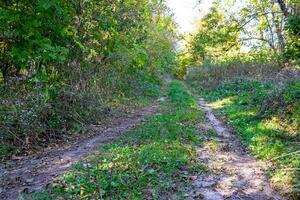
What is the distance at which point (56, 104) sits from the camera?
30.3ft

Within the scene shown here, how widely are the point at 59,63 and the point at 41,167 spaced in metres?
4.68

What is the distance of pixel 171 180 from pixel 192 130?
143 inches

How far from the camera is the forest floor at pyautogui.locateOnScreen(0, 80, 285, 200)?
524cm

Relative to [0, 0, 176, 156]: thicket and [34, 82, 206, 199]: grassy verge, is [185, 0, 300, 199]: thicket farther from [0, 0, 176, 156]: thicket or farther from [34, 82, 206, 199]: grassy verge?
[0, 0, 176, 156]: thicket

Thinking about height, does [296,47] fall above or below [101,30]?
below

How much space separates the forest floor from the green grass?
0.85ft

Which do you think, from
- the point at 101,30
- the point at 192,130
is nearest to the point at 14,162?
the point at 192,130

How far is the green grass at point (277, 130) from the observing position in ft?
19.3

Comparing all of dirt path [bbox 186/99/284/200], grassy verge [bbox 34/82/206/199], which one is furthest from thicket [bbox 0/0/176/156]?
dirt path [bbox 186/99/284/200]

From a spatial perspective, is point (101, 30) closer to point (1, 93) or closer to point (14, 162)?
point (1, 93)

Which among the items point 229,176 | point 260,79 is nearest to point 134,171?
point 229,176

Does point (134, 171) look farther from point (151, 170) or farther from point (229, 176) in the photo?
point (229, 176)

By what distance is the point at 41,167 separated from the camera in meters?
6.63

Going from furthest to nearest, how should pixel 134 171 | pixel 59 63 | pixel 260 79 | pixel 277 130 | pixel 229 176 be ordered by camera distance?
pixel 260 79 → pixel 59 63 → pixel 277 130 → pixel 229 176 → pixel 134 171
